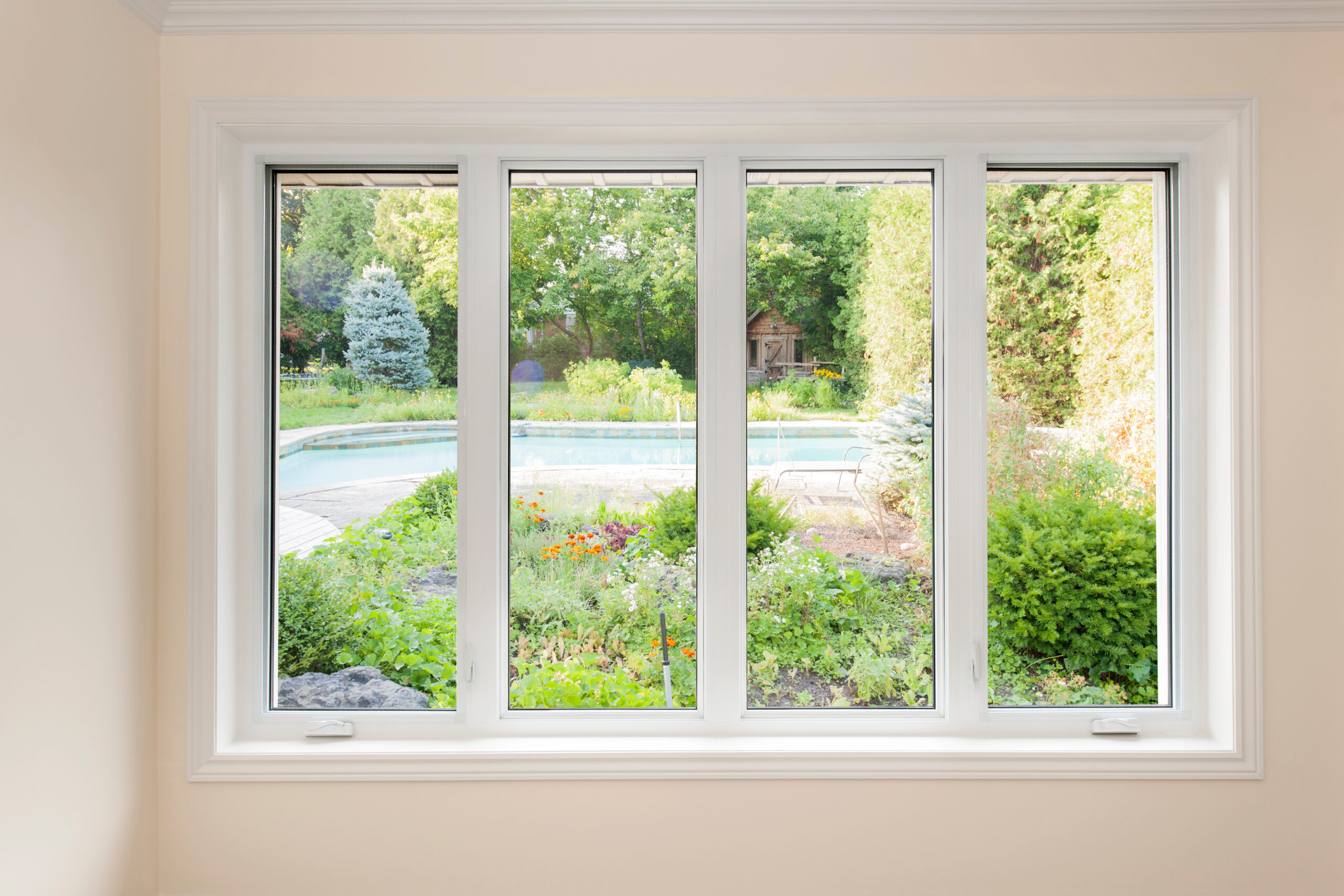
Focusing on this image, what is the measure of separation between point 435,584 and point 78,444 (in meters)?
0.82

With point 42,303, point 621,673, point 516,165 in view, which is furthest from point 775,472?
point 42,303

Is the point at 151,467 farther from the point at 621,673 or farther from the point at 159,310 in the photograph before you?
A: the point at 621,673

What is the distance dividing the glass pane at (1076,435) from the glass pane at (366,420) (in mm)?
1462

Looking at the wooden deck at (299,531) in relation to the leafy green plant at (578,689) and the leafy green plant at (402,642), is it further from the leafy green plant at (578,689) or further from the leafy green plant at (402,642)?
the leafy green plant at (578,689)

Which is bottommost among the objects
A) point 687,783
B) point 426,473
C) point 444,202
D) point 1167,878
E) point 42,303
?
point 1167,878

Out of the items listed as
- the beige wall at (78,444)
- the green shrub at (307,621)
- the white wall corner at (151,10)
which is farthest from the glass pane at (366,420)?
the white wall corner at (151,10)

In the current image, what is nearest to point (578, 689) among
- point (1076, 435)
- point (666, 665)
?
point (666, 665)

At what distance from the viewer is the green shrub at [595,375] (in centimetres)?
186

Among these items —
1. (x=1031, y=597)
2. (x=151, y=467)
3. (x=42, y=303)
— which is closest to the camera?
(x=42, y=303)

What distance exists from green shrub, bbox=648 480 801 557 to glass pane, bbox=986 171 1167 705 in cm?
56

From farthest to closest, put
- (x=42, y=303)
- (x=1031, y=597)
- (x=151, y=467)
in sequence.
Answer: (x=1031, y=597) < (x=151, y=467) < (x=42, y=303)

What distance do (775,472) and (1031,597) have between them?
0.74 m

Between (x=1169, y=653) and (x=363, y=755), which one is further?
(x=1169, y=653)

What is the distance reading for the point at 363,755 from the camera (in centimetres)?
172
